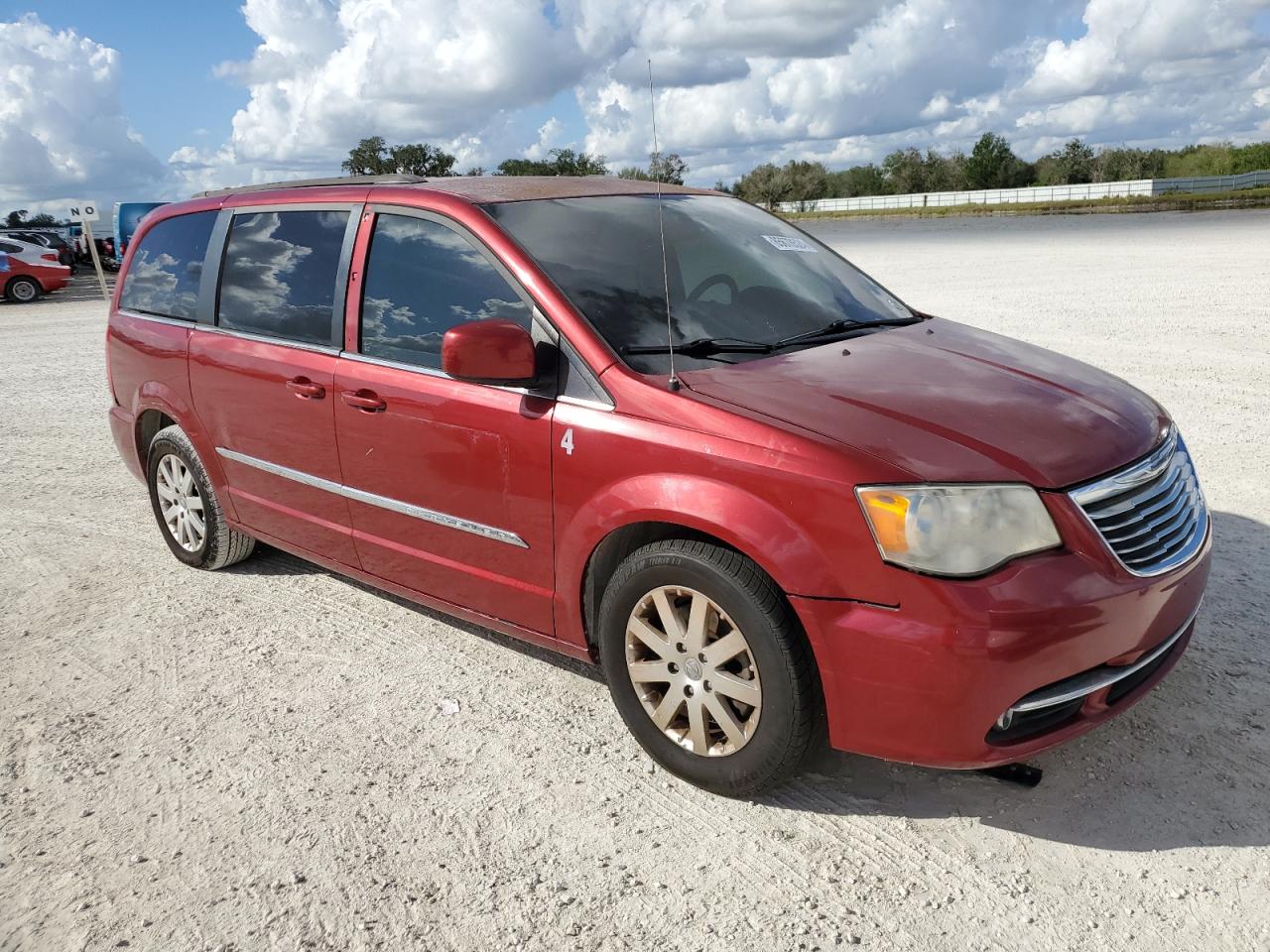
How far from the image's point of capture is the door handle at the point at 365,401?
364 centimetres

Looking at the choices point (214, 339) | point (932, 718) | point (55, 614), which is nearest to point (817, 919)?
point (932, 718)

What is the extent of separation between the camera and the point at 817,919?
97.4 inches

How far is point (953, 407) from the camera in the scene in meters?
2.86

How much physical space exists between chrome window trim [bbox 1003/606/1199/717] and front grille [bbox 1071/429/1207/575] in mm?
271

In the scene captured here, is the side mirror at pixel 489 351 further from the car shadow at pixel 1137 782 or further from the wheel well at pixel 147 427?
the wheel well at pixel 147 427

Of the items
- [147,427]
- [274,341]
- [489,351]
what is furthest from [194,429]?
[489,351]

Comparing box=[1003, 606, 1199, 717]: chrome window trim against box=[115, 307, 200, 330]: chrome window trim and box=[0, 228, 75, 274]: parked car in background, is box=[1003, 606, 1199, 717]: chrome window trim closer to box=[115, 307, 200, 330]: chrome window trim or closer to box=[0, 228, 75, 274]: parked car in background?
box=[115, 307, 200, 330]: chrome window trim

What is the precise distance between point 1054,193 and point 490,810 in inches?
3195

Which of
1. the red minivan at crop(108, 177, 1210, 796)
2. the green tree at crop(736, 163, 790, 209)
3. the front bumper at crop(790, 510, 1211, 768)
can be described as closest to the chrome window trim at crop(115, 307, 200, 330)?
the red minivan at crop(108, 177, 1210, 796)

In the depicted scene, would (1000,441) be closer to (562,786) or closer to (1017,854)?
(1017,854)

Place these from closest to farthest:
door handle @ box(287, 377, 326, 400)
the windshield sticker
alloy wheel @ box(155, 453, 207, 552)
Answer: door handle @ box(287, 377, 326, 400) < the windshield sticker < alloy wheel @ box(155, 453, 207, 552)

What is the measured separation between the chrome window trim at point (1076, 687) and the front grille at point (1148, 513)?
0.89ft

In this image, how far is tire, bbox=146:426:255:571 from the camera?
15.9 feet

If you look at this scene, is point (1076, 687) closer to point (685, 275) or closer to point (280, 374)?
point (685, 275)
